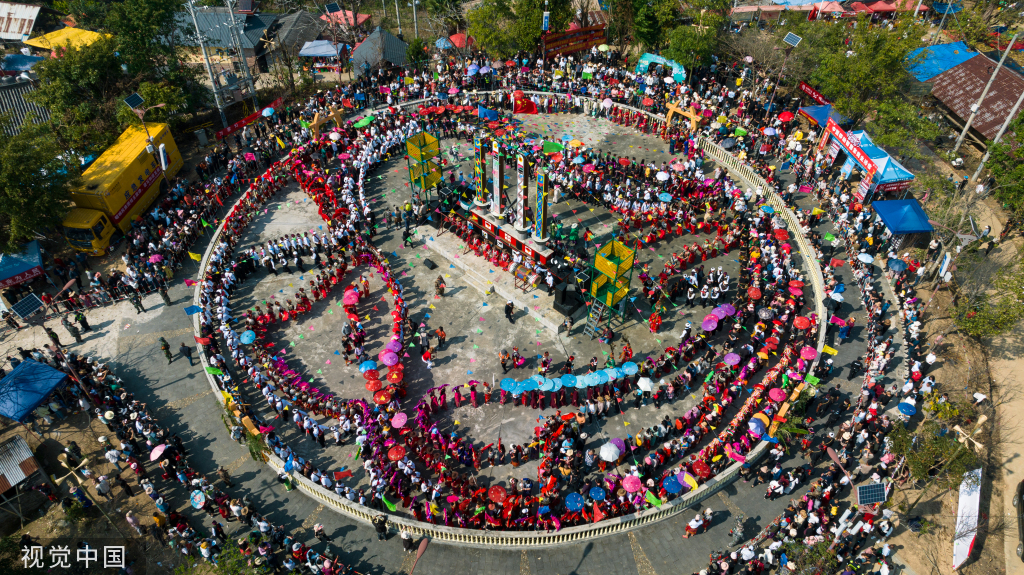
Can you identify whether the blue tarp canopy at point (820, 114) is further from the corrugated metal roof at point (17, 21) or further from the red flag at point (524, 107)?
the corrugated metal roof at point (17, 21)

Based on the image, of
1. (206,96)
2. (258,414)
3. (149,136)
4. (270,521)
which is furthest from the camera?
(206,96)

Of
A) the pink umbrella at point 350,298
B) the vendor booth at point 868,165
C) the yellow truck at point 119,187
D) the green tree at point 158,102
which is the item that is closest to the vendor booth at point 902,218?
the vendor booth at point 868,165

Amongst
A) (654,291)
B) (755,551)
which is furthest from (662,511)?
(654,291)

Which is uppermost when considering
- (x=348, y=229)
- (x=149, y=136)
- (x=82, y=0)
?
(x=82, y=0)

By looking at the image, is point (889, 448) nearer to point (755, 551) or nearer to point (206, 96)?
point (755, 551)

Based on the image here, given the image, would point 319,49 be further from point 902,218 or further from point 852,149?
point 902,218
